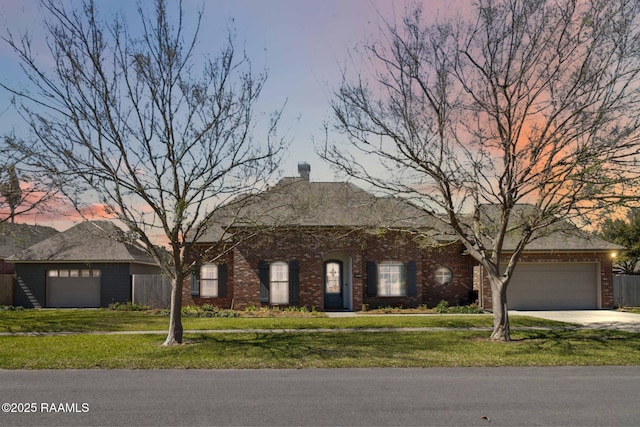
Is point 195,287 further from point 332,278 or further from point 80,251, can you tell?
point 80,251

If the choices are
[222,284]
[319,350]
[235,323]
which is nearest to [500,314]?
[319,350]

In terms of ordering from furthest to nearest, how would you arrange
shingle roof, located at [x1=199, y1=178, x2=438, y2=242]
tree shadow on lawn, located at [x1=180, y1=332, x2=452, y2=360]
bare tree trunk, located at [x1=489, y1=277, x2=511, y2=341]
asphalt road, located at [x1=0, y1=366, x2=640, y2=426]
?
shingle roof, located at [x1=199, y1=178, x2=438, y2=242], bare tree trunk, located at [x1=489, y1=277, x2=511, y2=341], tree shadow on lawn, located at [x1=180, y1=332, x2=452, y2=360], asphalt road, located at [x1=0, y1=366, x2=640, y2=426]

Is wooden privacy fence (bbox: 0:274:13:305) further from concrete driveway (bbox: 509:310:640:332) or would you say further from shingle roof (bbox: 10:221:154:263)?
concrete driveway (bbox: 509:310:640:332)

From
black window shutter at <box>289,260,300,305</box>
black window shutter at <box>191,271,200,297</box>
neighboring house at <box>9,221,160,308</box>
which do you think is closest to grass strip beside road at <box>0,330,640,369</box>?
black window shutter at <box>289,260,300,305</box>

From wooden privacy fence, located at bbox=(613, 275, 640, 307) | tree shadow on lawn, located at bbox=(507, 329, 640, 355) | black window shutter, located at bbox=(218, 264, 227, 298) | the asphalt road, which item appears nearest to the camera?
the asphalt road

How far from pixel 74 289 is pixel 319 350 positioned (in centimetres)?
2203

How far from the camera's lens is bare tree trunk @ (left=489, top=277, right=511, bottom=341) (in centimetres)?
1672

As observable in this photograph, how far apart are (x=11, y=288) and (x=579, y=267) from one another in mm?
28851

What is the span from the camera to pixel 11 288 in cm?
3256

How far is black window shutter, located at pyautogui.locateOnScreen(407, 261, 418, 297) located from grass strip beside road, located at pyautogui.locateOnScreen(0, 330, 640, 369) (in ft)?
29.8

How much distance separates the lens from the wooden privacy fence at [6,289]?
105 ft

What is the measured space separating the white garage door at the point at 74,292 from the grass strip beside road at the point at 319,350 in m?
15.0

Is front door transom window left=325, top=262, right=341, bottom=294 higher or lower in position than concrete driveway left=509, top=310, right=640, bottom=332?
higher

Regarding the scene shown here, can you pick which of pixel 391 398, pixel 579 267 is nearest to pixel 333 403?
pixel 391 398
